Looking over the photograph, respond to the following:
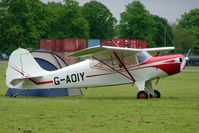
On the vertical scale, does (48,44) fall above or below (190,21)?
below

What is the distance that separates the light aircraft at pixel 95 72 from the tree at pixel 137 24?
83.4 m

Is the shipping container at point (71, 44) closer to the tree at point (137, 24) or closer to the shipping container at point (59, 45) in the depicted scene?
the shipping container at point (59, 45)

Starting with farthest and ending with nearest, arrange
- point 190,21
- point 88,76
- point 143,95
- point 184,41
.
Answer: point 190,21 < point 184,41 < point 88,76 < point 143,95

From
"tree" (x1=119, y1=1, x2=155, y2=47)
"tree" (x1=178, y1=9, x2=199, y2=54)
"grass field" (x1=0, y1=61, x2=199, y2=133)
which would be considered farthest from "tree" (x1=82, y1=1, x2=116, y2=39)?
"grass field" (x1=0, y1=61, x2=199, y2=133)

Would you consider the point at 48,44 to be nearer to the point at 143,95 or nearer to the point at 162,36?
the point at 143,95

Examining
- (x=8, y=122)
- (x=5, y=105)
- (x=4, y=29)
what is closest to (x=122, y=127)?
(x=8, y=122)

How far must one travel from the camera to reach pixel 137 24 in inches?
4304

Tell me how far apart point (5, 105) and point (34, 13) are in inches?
2743

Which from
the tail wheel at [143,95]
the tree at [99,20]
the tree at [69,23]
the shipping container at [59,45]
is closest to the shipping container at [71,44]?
the shipping container at [59,45]

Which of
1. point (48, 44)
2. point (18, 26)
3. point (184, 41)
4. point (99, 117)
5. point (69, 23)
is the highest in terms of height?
point (69, 23)

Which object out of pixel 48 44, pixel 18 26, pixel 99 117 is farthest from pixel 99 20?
pixel 99 117

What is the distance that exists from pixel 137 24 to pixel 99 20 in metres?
16.1

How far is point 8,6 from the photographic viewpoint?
3246 inches

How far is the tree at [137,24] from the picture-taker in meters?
107
